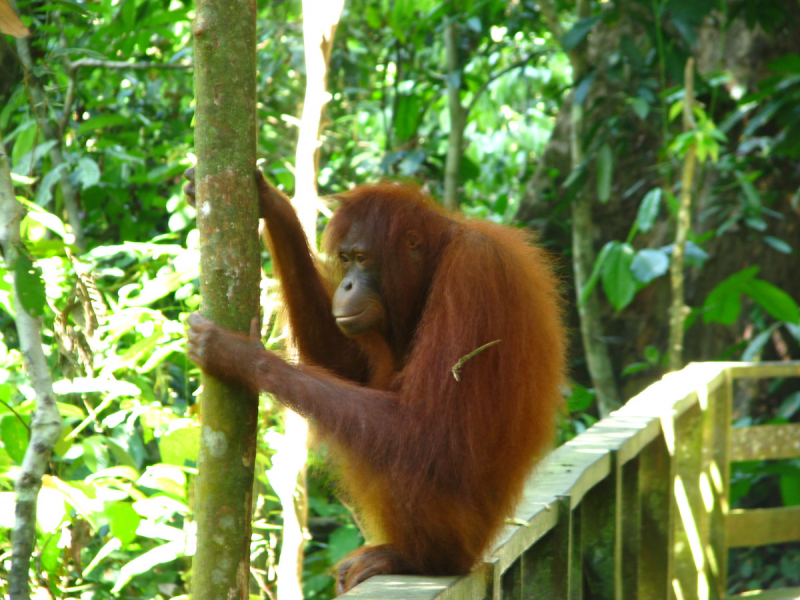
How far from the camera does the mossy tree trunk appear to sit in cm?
156

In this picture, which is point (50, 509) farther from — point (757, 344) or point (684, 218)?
point (757, 344)

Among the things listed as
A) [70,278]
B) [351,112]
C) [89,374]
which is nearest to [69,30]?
[70,278]

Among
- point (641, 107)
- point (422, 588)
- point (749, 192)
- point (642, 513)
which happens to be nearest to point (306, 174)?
point (422, 588)

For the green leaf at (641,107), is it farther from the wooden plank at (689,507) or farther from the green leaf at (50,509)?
the green leaf at (50,509)

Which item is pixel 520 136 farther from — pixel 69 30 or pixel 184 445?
pixel 184 445

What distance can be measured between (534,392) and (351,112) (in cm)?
564

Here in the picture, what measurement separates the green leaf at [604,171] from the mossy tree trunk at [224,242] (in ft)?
10.8

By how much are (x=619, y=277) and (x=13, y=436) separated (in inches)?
104

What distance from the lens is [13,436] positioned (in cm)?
220

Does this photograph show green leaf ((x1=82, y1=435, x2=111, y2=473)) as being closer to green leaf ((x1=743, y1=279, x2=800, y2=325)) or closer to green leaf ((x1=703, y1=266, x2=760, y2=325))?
green leaf ((x1=703, y1=266, x2=760, y2=325))

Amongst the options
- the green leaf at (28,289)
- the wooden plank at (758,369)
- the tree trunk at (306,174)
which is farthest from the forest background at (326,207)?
the wooden plank at (758,369)

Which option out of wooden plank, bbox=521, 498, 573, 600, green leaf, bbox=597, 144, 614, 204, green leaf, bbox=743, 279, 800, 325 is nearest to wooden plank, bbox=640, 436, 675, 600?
wooden plank, bbox=521, 498, 573, 600

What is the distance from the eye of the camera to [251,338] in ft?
5.61

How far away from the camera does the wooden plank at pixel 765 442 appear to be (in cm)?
367
